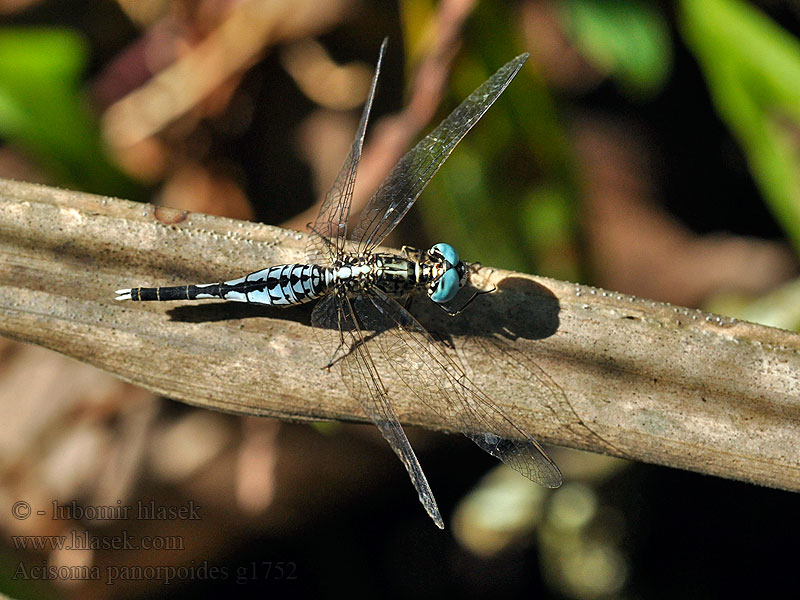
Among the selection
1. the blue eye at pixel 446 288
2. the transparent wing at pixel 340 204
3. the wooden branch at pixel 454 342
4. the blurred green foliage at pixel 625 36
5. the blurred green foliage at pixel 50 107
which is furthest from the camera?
the blurred green foliage at pixel 625 36

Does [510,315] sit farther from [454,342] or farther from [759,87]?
[759,87]

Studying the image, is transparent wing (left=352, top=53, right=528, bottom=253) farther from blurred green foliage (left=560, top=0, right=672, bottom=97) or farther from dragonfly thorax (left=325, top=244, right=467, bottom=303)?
blurred green foliage (left=560, top=0, right=672, bottom=97)

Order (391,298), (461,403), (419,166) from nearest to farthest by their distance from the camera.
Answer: (461,403)
(391,298)
(419,166)

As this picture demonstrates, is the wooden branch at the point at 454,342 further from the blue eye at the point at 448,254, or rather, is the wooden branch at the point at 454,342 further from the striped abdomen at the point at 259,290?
the blue eye at the point at 448,254

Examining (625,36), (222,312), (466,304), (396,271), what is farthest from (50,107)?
(625,36)

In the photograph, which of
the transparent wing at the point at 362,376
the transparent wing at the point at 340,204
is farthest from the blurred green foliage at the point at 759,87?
the transparent wing at the point at 362,376

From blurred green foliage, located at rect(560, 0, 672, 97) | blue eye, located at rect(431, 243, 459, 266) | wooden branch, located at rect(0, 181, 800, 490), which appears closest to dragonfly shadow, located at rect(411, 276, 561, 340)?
wooden branch, located at rect(0, 181, 800, 490)
